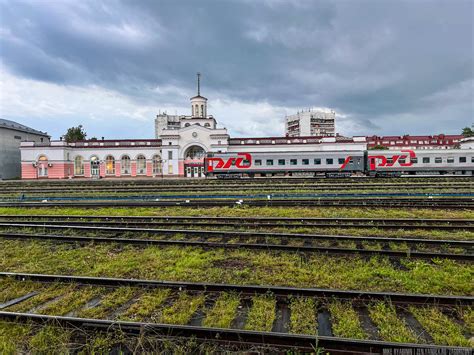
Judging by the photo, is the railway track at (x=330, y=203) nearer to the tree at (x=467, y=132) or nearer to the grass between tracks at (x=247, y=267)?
the grass between tracks at (x=247, y=267)

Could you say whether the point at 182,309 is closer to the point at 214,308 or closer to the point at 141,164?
the point at 214,308

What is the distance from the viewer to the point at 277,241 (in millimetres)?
8836

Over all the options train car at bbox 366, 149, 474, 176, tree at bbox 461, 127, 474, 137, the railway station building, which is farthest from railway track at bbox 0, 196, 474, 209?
tree at bbox 461, 127, 474, 137

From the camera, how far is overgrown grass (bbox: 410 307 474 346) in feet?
12.4

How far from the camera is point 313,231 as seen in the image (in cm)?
1002

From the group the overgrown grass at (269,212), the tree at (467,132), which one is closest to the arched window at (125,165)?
the overgrown grass at (269,212)

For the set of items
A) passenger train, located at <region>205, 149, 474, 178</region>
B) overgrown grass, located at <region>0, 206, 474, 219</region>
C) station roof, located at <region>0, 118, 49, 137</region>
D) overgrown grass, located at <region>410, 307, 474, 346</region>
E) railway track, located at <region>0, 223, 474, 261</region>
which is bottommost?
overgrown grass, located at <region>410, 307, 474, 346</region>

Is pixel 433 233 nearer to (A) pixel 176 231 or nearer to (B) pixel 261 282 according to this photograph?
(B) pixel 261 282

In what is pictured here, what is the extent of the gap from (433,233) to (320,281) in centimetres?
657

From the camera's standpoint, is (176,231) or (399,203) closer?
(176,231)

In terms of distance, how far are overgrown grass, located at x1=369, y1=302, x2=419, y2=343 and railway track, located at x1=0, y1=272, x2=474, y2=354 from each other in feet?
0.35

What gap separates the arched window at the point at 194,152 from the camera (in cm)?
5198

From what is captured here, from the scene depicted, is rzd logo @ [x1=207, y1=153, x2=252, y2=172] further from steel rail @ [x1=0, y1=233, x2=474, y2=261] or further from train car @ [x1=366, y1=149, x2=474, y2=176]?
steel rail @ [x1=0, y1=233, x2=474, y2=261]

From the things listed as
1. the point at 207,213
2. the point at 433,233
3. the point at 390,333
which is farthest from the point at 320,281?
the point at 207,213
